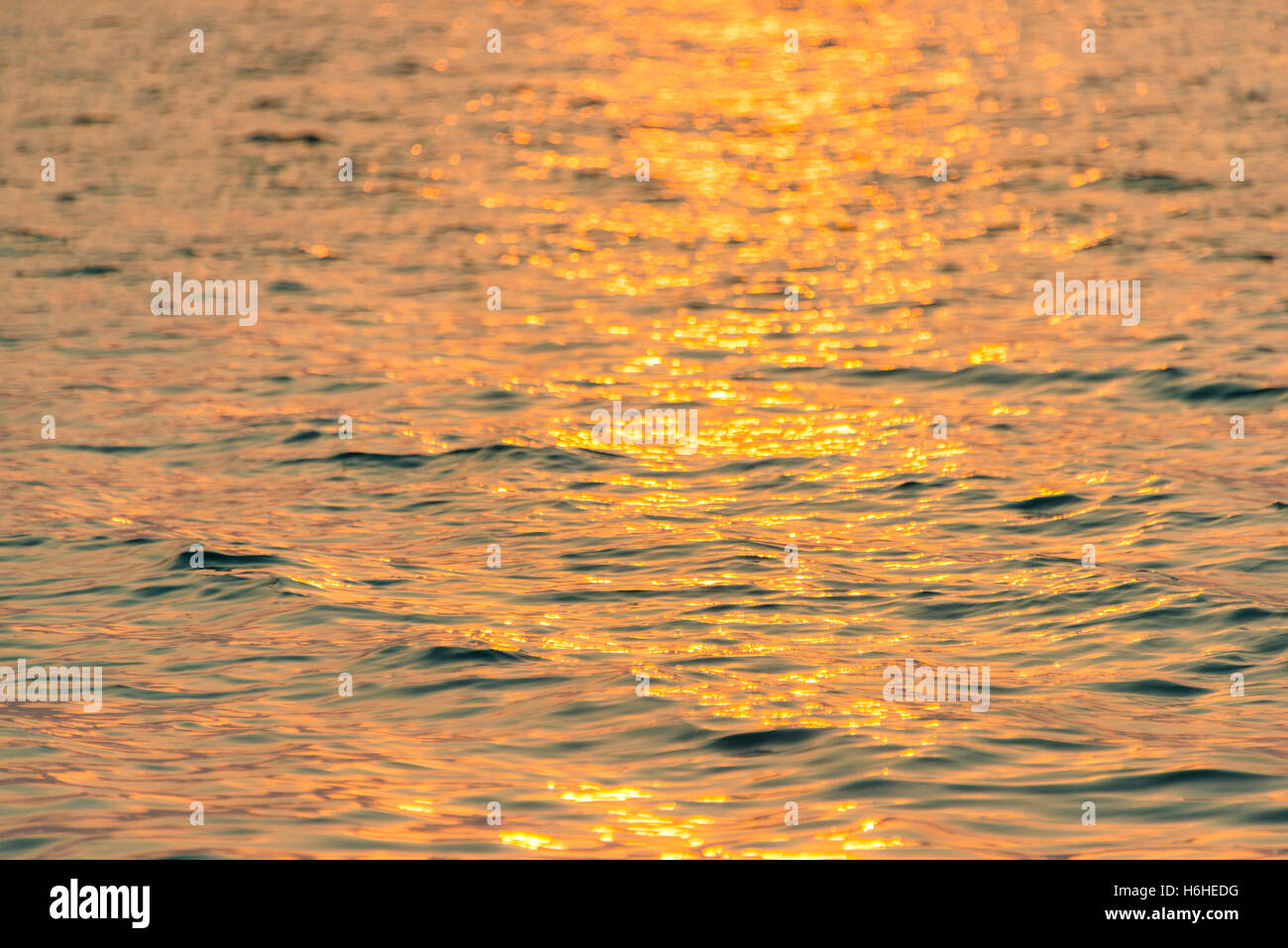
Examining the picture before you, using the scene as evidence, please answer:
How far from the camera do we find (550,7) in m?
55.9

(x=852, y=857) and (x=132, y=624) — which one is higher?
(x=132, y=624)

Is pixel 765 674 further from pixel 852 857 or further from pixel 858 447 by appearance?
pixel 858 447

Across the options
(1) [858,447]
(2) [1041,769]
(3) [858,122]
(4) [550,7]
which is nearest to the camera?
(2) [1041,769]

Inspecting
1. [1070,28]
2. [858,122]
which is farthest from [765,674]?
[1070,28]

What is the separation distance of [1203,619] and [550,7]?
46.8 metres

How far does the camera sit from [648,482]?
16.4 metres

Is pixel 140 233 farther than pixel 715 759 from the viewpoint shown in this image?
Yes

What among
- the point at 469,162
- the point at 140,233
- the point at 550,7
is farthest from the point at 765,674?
→ the point at 550,7

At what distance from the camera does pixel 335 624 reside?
12.7 meters

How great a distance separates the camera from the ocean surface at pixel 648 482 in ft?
32.0

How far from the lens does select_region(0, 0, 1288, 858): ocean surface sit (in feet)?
32.0

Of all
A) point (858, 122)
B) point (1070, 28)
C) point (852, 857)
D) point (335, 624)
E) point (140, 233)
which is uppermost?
point (1070, 28)

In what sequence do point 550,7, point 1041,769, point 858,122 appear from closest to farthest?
1. point 1041,769
2. point 858,122
3. point 550,7

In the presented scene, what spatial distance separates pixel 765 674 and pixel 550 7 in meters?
47.4
